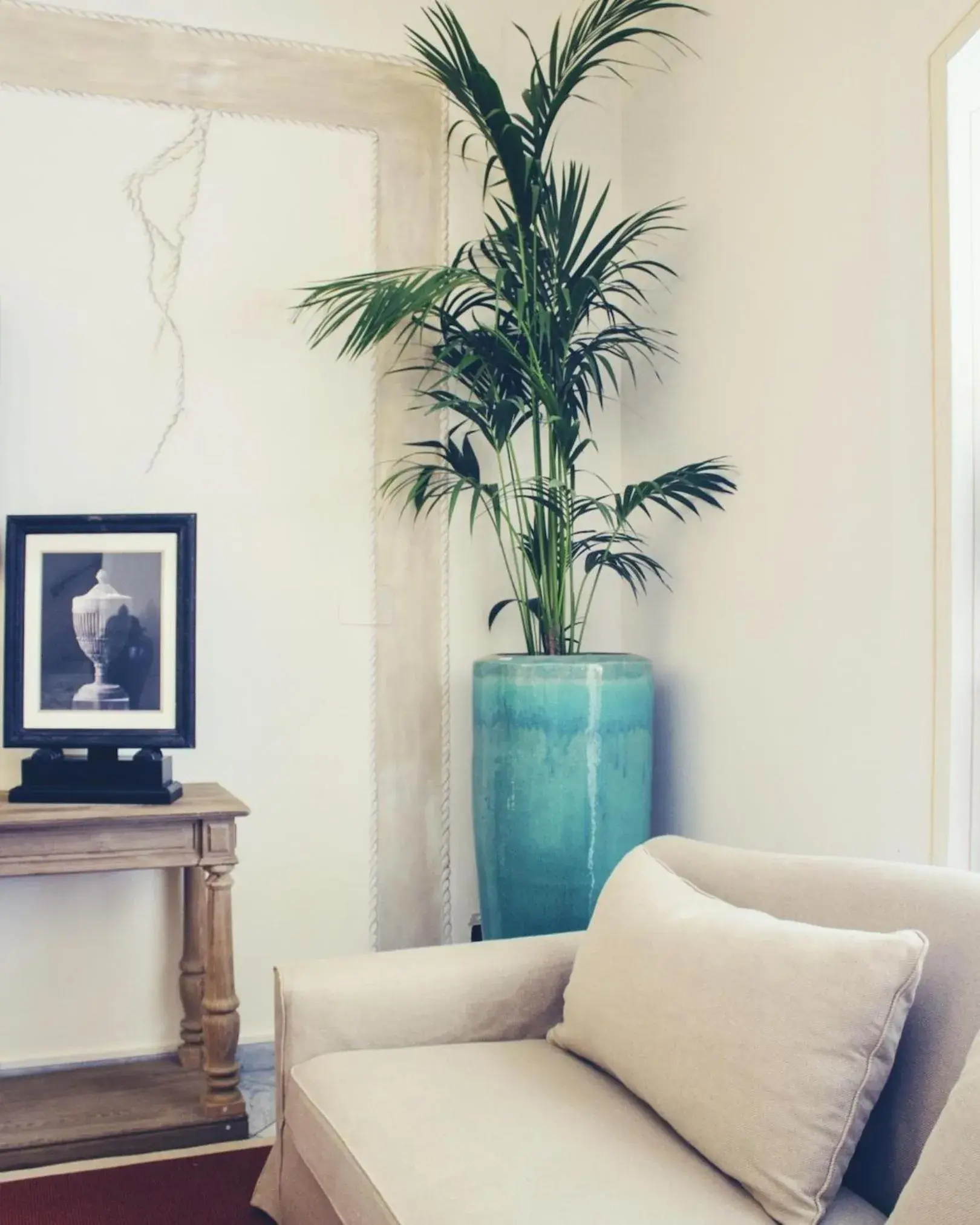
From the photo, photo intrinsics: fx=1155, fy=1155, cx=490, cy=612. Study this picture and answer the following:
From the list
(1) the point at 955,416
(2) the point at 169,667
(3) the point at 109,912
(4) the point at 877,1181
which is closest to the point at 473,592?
(2) the point at 169,667

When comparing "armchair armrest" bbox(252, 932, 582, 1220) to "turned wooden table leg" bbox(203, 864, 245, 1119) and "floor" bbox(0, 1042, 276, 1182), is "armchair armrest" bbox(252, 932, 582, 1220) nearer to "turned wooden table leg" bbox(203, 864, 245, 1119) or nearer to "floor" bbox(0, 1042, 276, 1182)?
"floor" bbox(0, 1042, 276, 1182)

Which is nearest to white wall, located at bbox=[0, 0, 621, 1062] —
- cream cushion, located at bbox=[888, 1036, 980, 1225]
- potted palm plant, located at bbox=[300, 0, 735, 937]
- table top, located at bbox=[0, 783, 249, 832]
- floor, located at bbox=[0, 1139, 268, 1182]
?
potted palm plant, located at bbox=[300, 0, 735, 937]

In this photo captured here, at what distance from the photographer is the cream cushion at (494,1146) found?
1232 millimetres

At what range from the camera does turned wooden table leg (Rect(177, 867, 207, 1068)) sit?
2.69 metres

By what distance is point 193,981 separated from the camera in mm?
2695

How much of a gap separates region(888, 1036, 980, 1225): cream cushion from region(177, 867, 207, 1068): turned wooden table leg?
196 cm

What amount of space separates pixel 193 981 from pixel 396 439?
142cm

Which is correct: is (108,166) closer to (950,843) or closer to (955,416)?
(955,416)

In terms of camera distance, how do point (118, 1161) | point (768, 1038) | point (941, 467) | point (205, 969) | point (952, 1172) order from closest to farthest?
point (952, 1172), point (768, 1038), point (941, 467), point (118, 1161), point (205, 969)

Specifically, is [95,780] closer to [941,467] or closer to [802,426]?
[802,426]

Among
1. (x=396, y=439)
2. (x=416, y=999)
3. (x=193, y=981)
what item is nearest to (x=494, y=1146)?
(x=416, y=999)

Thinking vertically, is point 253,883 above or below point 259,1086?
above

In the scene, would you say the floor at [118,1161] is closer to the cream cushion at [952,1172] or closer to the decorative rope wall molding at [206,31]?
the cream cushion at [952,1172]

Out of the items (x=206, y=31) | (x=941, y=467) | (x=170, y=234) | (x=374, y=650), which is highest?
(x=206, y=31)
